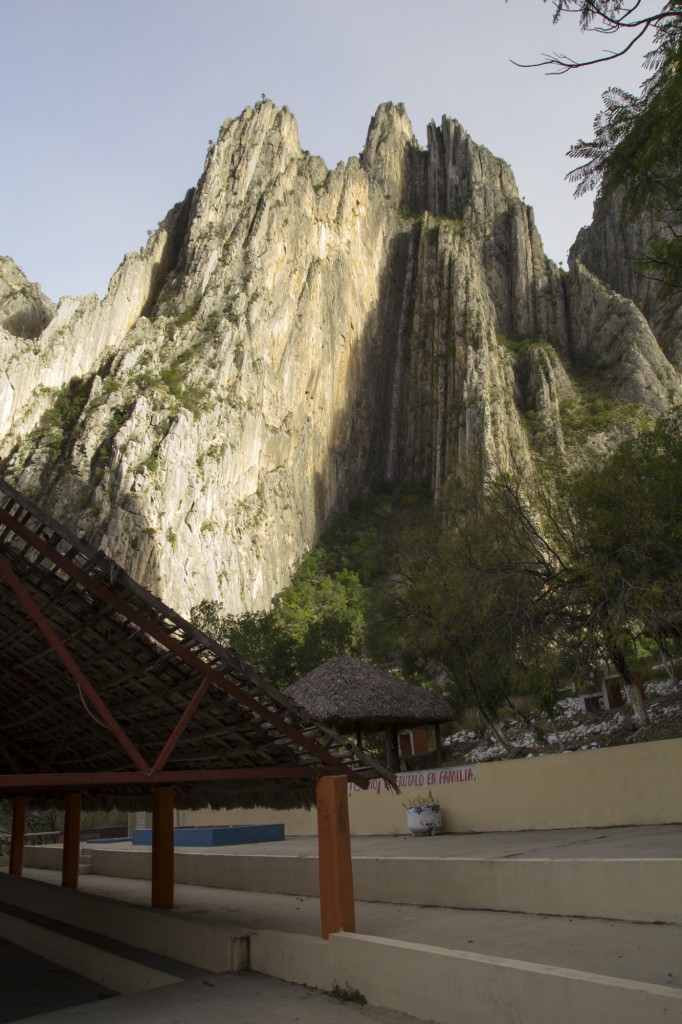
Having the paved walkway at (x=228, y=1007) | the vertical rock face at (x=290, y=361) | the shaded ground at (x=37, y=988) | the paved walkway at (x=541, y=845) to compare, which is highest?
the vertical rock face at (x=290, y=361)

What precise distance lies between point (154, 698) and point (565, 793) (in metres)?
7.18

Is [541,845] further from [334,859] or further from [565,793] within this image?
[334,859]

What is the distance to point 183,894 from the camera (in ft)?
29.3

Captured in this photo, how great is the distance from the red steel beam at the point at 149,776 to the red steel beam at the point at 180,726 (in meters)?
0.14

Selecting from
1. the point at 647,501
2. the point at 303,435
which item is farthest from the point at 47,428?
the point at 647,501

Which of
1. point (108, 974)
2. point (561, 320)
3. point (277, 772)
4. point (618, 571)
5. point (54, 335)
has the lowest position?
point (108, 974)

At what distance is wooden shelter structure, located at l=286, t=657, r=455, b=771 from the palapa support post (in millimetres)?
8388

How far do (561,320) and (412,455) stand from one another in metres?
20.2

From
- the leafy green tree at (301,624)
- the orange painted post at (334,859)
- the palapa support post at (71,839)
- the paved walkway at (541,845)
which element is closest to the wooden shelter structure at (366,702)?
the leafy green tree at (301,624)

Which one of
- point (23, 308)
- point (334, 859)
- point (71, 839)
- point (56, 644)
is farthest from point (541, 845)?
point (23, 308)

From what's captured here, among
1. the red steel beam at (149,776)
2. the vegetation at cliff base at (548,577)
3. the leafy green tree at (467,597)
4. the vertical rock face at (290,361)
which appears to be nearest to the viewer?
the red steel beam at (149,776)

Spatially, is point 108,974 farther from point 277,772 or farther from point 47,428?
point 47,428

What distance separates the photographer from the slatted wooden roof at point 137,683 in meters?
4.92

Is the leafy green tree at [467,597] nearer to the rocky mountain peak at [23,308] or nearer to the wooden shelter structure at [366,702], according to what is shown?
the wooden shelter structure at [366,702]
